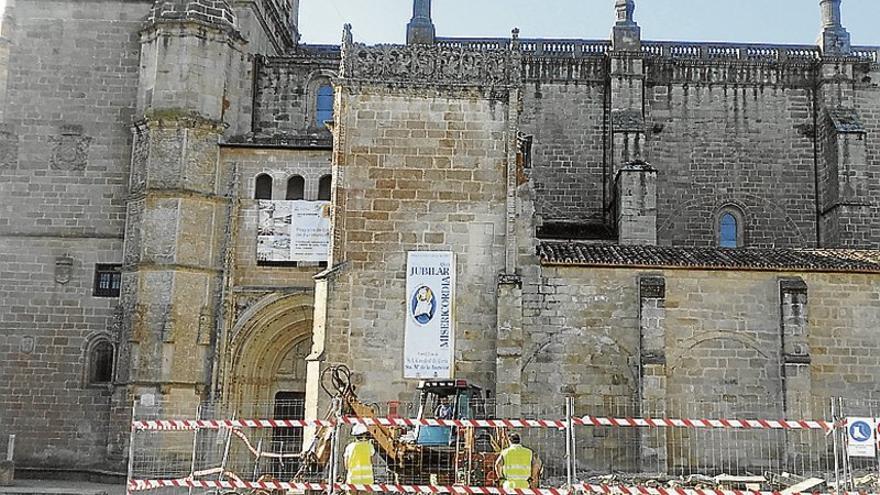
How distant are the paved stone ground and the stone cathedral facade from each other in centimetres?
84

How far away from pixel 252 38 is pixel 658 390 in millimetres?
15103

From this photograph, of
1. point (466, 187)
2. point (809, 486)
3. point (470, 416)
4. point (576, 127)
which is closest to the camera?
point (809, 486)

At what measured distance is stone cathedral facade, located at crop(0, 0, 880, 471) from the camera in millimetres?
18266

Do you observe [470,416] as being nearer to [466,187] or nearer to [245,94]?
[466,187]

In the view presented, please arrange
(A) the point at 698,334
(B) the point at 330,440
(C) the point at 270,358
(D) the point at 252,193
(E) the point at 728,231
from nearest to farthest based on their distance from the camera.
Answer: (B) the point at 330,440, (A) the point at 698,334, (D) the point at 252,193, (C) the point at 270,358, (E) the point at 728,231

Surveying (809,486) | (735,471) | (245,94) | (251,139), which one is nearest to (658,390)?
(735,471)

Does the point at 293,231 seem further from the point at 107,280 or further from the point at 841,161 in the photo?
the point at 841,161

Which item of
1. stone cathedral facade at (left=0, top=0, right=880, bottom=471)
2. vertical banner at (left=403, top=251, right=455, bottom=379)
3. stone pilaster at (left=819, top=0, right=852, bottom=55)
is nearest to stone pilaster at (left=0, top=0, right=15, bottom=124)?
stone cathedral facade at (left=0, top=0, right=880, bottom=471)

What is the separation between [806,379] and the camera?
19.1m

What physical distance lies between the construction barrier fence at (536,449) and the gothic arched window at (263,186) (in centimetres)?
528

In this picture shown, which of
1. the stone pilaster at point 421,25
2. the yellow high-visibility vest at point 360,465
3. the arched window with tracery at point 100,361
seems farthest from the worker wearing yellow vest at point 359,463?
the stone pilaster at point 421,25

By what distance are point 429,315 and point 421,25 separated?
15766 mm

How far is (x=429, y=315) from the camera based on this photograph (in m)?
17.8

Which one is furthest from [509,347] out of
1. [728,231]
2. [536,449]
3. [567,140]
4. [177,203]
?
[728,231]
